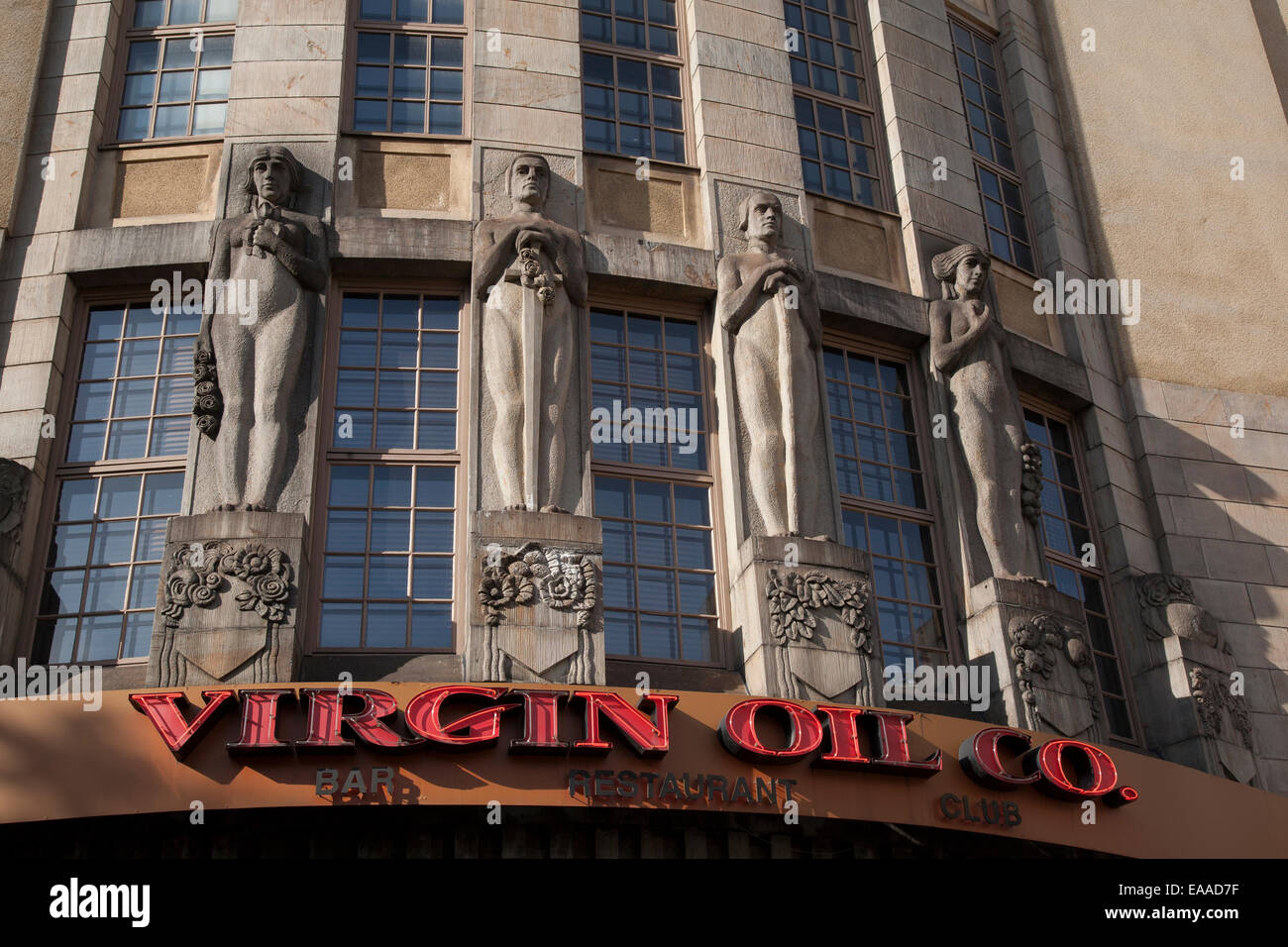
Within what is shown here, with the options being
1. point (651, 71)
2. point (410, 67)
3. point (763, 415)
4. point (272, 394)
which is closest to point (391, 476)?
point (272, 394)

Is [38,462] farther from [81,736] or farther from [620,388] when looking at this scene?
[620,388]

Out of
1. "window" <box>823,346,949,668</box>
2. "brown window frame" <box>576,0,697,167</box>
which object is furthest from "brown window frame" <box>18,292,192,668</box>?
"window" <box>823,346,949,668</box>

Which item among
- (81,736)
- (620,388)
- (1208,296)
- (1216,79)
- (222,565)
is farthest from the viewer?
(1216,79)

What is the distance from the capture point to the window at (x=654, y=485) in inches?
562

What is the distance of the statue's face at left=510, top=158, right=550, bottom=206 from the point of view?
15.5 meters

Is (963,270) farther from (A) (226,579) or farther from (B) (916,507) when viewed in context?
(A) (226,579)

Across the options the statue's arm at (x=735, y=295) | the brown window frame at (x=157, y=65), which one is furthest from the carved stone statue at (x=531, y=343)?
the brown window frame at (x=157, y=65)

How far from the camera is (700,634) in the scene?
14344 millimetres

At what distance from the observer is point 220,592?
1273cm

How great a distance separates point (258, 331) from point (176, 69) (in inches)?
174

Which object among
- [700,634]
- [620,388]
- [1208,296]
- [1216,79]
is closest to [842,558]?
[700,634]

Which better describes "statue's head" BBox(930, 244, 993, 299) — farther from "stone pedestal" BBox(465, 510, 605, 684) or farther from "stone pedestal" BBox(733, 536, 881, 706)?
"stone pedestal" BBox(465, 510, 605, 684)

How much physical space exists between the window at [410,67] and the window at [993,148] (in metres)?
6.78
